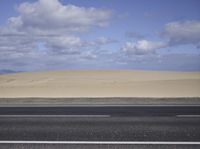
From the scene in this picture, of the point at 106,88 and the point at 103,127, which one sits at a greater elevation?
the point at 106,88

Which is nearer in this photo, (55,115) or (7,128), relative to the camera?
(7,128)

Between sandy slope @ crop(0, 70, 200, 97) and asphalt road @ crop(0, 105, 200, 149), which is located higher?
sandy slope @ crop(0, 70, 200, 97)

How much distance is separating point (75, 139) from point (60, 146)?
0.84 meters

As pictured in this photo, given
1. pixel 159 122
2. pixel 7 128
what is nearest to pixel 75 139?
pixel 7 128

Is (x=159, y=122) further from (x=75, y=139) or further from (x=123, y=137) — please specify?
(x=75, y=139)

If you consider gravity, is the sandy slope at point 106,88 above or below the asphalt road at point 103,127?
above

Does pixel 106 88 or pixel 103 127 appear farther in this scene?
pixel 106 88

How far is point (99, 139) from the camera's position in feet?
32.7

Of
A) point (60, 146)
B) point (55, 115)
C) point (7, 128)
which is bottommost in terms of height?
point (60, 146)

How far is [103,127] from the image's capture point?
464 inches

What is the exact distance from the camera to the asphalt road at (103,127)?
10023 millimetres

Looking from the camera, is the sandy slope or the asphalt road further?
the sandy slope

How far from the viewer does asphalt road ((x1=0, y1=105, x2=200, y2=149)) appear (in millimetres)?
10023

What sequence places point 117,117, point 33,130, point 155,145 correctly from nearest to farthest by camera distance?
point 155,145 < point 33,130 < point 117,117
